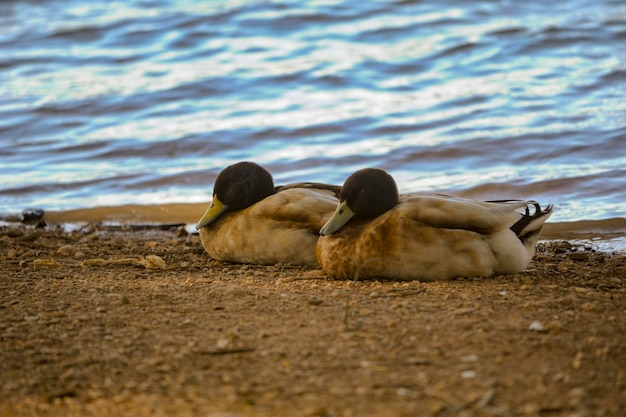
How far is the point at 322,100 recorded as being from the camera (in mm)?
13250

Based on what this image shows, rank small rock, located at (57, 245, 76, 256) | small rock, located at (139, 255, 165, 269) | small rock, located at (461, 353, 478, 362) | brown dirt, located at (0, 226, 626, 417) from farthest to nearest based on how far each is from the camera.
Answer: small rock, located at (57, 245, 76, 256) < small rock, located at (139, 255, 165, 269) < small rock, located at (461, 353, 478, 362) < brown dirt, located at (0, 226, 626, 417)

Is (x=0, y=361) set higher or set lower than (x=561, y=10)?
lower

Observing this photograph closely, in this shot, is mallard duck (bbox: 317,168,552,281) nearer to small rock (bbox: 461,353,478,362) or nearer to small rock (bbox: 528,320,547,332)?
small rock (bbox: 528,320,547,332)

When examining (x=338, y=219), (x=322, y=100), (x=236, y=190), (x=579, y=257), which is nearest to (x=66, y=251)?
Result: (x=236, y=190)

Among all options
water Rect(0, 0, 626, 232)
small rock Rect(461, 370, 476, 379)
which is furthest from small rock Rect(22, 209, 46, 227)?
small rock Rect(461, 370, 476, 379)

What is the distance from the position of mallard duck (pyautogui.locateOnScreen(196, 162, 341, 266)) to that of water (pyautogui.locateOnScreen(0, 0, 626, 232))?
2.38m

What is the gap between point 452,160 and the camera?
412 inches

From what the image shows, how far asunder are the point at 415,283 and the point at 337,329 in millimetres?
1091

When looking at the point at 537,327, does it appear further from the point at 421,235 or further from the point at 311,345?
the point at 421,235

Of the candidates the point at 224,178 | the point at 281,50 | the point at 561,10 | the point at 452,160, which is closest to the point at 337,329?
the point at 224,178

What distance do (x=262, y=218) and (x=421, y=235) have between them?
145 centimetres

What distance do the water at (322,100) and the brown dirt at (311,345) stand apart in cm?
318

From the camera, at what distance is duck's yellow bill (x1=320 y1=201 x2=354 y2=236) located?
621 centimetres

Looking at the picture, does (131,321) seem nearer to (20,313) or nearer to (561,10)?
(20,313)
